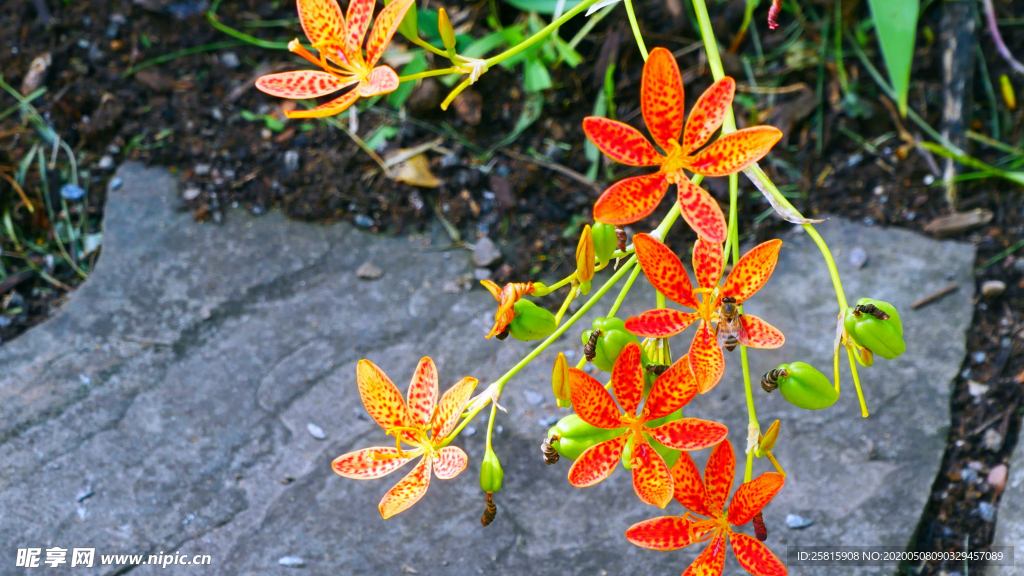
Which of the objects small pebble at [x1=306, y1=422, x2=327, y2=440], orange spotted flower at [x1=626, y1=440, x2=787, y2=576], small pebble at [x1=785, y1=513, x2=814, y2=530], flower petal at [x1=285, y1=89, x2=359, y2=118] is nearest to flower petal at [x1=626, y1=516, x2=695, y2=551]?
orange spotted flower at [x1=626, y1=440, x2=787, y2=576]

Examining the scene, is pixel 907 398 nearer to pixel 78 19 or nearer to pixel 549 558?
pixel 549 558

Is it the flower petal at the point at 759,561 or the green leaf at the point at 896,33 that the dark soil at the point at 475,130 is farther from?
the flower petal at the point at 759,561

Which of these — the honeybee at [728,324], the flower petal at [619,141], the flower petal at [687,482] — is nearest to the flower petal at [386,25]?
the flower petal at [619,141]

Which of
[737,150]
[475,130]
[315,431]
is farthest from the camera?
[475,130]

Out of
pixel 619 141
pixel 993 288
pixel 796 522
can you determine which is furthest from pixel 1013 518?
pixel 619 141

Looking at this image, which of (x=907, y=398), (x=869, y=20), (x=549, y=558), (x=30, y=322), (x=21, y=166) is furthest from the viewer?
(x=869, y=20)

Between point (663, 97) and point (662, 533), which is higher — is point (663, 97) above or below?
above

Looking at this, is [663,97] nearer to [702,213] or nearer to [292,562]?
[702,213]

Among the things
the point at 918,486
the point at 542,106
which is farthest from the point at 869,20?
the point at 918,486
